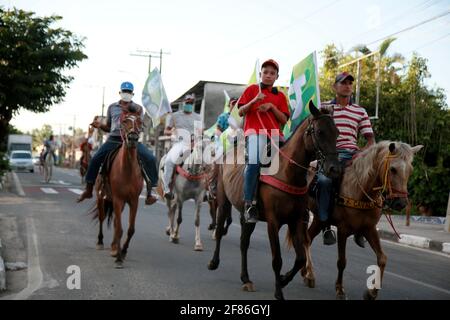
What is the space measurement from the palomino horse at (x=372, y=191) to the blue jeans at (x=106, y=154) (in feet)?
11.3

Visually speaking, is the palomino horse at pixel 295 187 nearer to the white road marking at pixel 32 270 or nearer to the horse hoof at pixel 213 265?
the horse hoof at pixel 213 265

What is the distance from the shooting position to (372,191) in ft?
22.5

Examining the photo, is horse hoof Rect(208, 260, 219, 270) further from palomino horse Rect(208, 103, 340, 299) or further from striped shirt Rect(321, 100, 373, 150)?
striped shirt Rect(321, 100, 373, 150)

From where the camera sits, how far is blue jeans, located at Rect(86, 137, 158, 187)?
9508mm

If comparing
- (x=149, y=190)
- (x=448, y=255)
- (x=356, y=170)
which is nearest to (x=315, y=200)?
(x=356, y=170)

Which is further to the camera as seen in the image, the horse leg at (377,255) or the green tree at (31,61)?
the green tree at (31,61)

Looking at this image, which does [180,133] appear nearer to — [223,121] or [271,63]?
[223,121]

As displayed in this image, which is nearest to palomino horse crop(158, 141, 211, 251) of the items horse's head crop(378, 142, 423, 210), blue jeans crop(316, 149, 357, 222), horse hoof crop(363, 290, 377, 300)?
blue jeans crop(316, 149, 357, 222)

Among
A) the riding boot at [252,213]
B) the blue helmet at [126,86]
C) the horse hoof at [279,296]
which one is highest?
the blue helmet at [126,86]

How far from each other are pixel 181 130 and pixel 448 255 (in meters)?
5.95

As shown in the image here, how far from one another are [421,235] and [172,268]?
7965mm

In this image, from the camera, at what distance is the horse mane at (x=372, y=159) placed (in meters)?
6.63

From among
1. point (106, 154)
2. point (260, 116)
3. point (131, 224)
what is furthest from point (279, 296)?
point (106, 154)

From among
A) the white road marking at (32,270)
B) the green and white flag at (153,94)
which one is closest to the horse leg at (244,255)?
the white road marking at (32,270)
